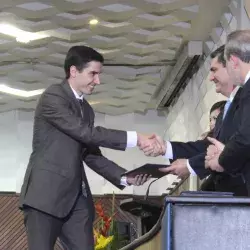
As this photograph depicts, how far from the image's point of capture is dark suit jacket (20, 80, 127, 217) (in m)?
2.59

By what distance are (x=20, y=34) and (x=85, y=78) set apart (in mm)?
2740

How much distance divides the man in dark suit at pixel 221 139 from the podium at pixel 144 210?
1.70 ft

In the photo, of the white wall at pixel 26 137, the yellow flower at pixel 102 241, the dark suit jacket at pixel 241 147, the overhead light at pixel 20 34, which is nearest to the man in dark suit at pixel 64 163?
the dark suit jacket at pixel 241 147

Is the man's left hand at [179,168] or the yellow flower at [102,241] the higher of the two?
the man's left hand at [179,168]

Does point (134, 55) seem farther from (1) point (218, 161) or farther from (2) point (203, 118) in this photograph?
(1) point (218, 161)

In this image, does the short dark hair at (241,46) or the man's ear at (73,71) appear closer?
the short dark hair at (241,46)

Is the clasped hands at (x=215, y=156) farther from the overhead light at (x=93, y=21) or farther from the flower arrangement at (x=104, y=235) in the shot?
the overhead light at (x=93, y=21)

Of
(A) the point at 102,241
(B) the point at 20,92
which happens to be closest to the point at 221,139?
(A) the point at 102,241

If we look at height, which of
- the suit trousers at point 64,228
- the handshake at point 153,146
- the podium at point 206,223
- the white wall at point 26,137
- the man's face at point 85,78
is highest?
the white wall at point 26,137

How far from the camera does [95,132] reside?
9.04ft

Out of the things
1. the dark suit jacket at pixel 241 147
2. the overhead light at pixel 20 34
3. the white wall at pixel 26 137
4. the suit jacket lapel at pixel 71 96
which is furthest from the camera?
the white wall at pixel 26 137

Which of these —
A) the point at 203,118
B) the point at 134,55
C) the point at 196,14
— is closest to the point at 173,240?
the point at 196,14

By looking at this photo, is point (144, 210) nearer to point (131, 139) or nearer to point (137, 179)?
point (137, 179)

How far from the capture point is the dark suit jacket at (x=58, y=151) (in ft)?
8.50
